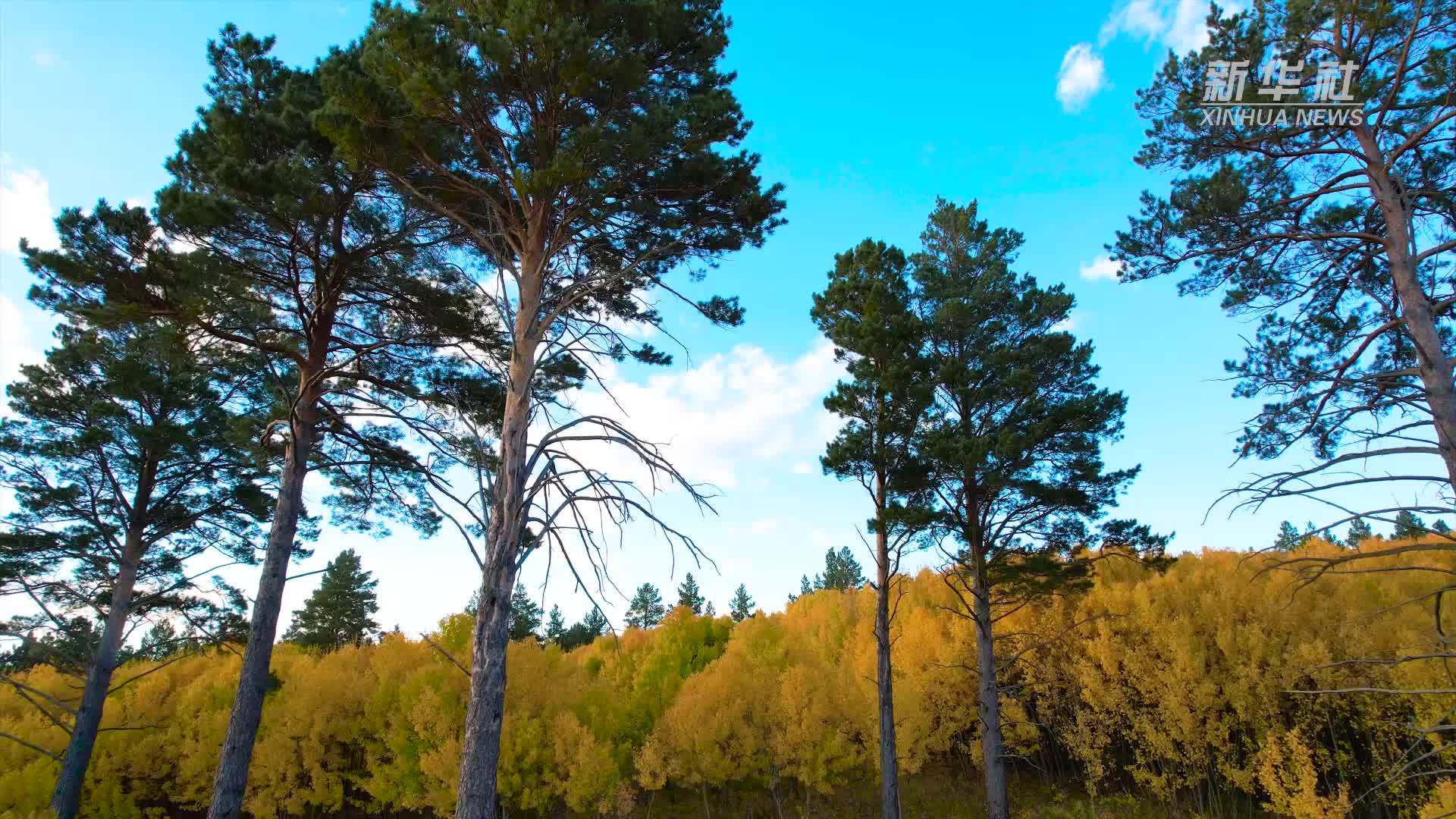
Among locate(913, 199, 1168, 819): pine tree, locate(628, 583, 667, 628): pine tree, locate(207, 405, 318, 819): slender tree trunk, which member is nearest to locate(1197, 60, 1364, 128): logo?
locate(913, 199, 1168, 819): pine tree

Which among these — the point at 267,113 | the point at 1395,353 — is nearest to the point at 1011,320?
the point at 1395,353

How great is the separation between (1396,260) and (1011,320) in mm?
10415

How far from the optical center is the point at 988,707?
15188 mm

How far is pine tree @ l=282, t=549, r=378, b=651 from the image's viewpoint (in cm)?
4391

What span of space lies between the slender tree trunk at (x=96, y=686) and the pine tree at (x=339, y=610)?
3096 centimetres

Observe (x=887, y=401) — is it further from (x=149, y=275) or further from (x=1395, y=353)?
(x=149, y=275)

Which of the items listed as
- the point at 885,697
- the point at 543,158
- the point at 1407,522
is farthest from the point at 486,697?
the point at 885,697

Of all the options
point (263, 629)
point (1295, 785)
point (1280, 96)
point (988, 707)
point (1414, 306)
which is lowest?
point (1295, 785)

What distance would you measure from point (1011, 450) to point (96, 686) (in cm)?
2001

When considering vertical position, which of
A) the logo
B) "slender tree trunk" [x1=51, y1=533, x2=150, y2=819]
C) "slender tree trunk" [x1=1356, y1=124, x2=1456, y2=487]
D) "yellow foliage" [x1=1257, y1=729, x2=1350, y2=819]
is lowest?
"yellow foliage" [x1=1257, y1=729, x2=1350, y2=819]

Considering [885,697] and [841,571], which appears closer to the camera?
[885,697]

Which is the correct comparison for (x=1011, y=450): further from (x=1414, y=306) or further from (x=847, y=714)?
(x=847, y=714)

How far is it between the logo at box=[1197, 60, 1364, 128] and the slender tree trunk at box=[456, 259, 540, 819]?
801cm

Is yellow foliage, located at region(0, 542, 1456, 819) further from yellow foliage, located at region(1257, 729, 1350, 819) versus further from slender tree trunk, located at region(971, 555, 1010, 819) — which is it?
slender tree trunk, located at region(971, 555, 1010, 819)
